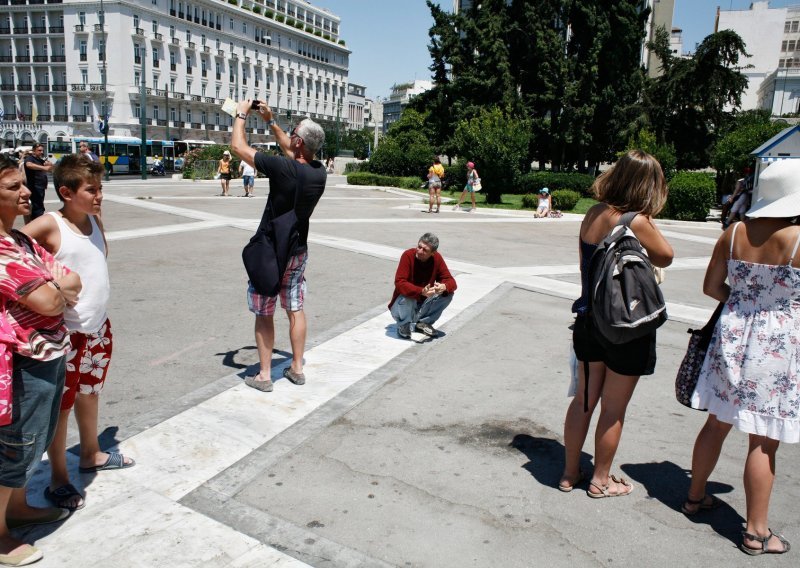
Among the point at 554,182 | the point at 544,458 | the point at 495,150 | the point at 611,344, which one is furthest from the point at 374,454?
the point at 554,182

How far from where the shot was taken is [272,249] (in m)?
4.48

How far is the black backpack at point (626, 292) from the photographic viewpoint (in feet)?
9.75

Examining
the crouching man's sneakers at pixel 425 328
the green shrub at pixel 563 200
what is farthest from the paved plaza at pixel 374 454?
the green shrub at pixel 563 200

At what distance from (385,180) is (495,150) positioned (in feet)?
45.4

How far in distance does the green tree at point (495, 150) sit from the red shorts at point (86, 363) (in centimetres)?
2073

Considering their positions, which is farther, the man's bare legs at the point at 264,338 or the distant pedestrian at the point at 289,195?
the man's bare legs at the point at 264,338

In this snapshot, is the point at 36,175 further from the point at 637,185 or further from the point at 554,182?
the point at 554,182

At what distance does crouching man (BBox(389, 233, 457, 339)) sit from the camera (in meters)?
6.06

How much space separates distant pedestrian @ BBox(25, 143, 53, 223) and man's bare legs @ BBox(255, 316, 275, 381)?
830 centimetres

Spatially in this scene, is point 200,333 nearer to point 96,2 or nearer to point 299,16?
point 96,2

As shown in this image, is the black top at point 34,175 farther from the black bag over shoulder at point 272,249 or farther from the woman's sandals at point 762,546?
the woman's sandals at point 762,546

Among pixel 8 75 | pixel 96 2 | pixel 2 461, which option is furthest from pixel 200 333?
pixel 8 75

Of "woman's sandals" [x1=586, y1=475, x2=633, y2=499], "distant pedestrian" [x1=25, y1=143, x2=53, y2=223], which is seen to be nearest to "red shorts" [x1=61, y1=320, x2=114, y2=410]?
"woman's sandals" [x1=586, y1=475, x2=633, y2=499]

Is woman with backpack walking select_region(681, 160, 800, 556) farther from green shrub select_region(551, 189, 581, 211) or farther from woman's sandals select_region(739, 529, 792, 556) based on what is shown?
A: green shrub select_region(551, 189, 581, 211)
